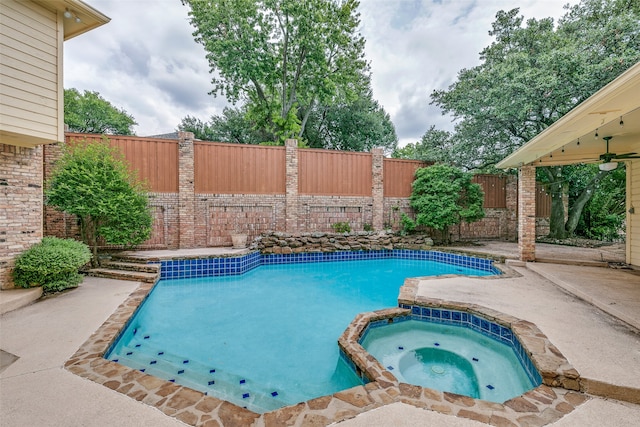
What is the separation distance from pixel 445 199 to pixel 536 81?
13.6 feet

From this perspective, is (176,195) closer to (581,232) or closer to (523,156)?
(523,156)

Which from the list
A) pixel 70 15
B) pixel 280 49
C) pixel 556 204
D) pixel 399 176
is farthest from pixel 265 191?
pixel 556 204

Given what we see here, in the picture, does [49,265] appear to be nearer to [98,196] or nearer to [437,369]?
[98,196]

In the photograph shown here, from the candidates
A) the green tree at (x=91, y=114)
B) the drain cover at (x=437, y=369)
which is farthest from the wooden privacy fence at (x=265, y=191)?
the green tree at (x=91, y=114)

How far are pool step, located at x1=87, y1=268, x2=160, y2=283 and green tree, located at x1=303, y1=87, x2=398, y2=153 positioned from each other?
43.3 feet

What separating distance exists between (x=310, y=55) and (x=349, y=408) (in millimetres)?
13954

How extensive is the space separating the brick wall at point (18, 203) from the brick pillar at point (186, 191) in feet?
12.3

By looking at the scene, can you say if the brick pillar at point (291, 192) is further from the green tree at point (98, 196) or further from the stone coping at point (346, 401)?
the stone coping at point (346, 401)

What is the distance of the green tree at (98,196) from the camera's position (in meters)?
5.43

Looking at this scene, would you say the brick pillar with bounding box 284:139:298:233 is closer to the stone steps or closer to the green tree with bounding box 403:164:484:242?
the green tree with bounding box 403:164:484:242

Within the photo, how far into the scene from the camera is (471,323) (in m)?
3.69

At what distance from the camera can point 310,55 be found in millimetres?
12766

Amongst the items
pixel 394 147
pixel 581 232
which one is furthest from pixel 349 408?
pixel 394 147

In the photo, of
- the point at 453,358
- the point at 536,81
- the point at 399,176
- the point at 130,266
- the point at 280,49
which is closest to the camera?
the point at 453,358
